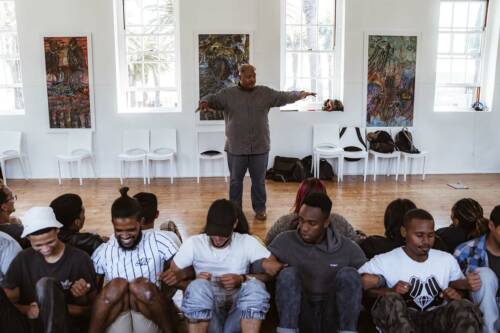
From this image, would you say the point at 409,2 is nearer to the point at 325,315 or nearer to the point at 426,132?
the point at 426,132

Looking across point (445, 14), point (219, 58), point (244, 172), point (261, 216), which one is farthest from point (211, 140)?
point (445, 14)

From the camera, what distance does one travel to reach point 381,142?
737 cm

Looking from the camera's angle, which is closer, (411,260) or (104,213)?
(411,260)

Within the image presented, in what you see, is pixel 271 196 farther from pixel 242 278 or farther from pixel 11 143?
pixel 11 143

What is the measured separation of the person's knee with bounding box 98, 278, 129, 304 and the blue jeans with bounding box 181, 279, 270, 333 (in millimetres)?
300

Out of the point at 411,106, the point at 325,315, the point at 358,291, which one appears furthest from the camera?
the point at 411,106

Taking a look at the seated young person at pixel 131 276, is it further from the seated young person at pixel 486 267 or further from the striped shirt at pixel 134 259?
the seated young person at pixel 486 267

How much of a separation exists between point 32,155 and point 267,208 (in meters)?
4.20

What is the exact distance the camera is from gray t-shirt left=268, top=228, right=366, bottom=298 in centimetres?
242

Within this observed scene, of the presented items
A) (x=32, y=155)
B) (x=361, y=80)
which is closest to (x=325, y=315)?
(x=361, y=80)

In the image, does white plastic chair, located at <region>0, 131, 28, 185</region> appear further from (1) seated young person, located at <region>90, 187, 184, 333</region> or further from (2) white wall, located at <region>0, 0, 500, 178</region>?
(1) seated young person, located at <region>90, 187, 184, 333</region>

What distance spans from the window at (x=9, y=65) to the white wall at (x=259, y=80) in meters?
0.28

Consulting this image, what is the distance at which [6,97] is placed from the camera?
24.6ft

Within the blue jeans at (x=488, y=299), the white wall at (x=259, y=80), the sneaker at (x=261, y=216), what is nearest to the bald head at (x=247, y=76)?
the sneaker at (x=261, y=216)
